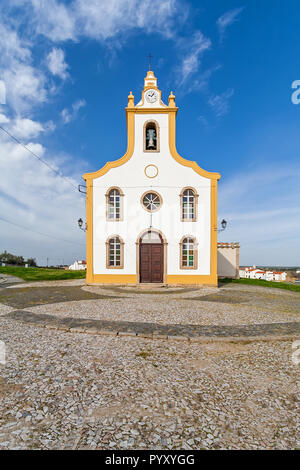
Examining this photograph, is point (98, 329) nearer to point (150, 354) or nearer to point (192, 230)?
point (150, 354)

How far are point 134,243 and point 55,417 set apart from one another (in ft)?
38.5

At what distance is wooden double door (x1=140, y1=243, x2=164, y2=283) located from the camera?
14.0 m

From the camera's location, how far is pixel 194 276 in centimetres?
1399

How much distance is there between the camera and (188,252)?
558 inches

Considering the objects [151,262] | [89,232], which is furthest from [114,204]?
[151,262]

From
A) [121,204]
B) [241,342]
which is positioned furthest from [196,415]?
[121,204]

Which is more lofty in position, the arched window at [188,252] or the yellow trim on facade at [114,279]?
the arched window at [188,252]

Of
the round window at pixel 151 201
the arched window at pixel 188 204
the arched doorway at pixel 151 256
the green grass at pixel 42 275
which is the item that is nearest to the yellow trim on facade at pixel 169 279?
the arched doorway at pixel 151 256

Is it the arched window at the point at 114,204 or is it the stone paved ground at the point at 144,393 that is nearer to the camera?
the stone paved ground at the point at 144,393

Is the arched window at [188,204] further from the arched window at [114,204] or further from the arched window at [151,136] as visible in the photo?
the arched window at [114,204]

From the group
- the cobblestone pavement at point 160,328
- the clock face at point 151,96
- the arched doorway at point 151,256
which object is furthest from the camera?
the clock face at point 151,96

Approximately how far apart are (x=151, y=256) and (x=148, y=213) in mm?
2817

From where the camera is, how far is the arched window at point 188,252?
14.1 metres

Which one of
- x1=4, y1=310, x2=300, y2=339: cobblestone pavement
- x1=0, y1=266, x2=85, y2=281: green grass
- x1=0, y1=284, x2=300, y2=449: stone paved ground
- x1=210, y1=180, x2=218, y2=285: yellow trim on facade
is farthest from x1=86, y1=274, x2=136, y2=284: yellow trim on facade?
x1=0, y1=284, x2=300, y2=449: stone paved ground
